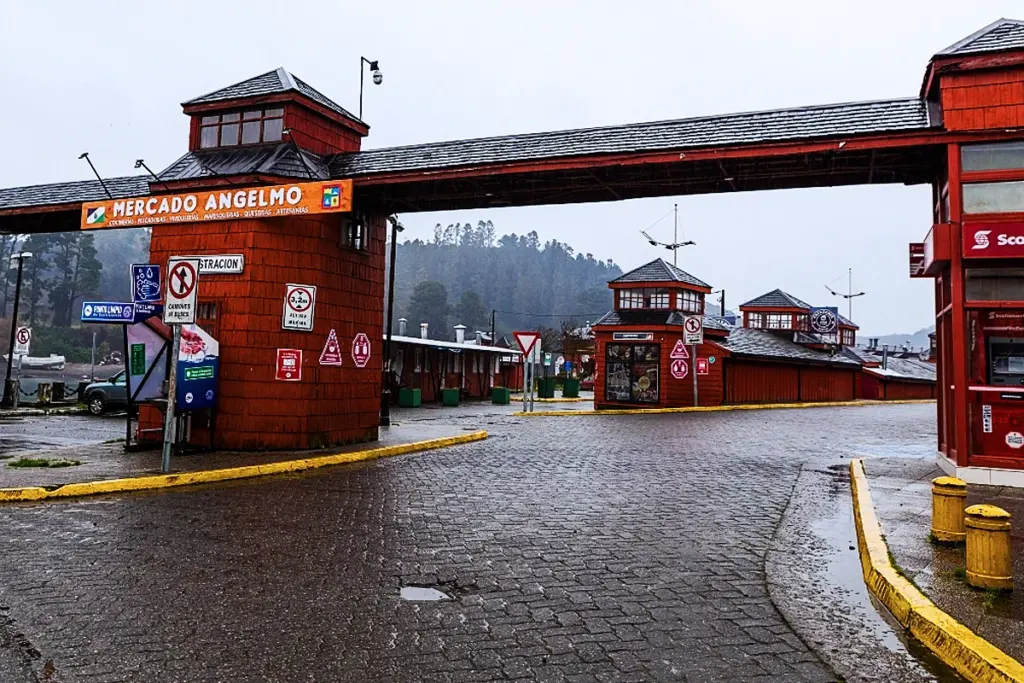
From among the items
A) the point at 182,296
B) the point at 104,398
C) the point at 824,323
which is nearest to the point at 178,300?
the point at 182,296

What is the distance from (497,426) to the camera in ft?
71.3

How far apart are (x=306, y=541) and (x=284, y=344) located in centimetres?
744

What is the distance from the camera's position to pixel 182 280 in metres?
11.2

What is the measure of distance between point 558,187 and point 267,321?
20.2 feet

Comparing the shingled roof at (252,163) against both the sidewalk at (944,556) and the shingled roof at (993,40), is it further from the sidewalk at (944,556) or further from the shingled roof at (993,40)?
the sidewalk at (944,556)

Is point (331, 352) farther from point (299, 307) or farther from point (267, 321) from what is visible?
point (267, 321)

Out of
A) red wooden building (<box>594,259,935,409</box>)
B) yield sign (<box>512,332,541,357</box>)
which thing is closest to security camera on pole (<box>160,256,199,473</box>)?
yield sign (<box>512,332,541,357</box>)

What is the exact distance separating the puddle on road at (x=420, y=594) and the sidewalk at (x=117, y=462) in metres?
6.50

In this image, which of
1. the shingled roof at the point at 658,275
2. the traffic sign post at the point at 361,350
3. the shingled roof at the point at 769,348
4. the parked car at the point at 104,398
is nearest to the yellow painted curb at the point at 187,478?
the traffic sign post at the point at 361,350

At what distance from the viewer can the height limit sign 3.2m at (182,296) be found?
436 inches

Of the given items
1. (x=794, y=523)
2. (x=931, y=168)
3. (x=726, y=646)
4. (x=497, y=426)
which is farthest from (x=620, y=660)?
(x=497, y=426)

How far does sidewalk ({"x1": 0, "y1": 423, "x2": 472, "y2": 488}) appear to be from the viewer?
10.4m

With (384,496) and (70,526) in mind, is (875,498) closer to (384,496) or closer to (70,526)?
(384,496)

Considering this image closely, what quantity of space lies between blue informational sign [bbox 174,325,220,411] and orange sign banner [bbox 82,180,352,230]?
2.23 meters
